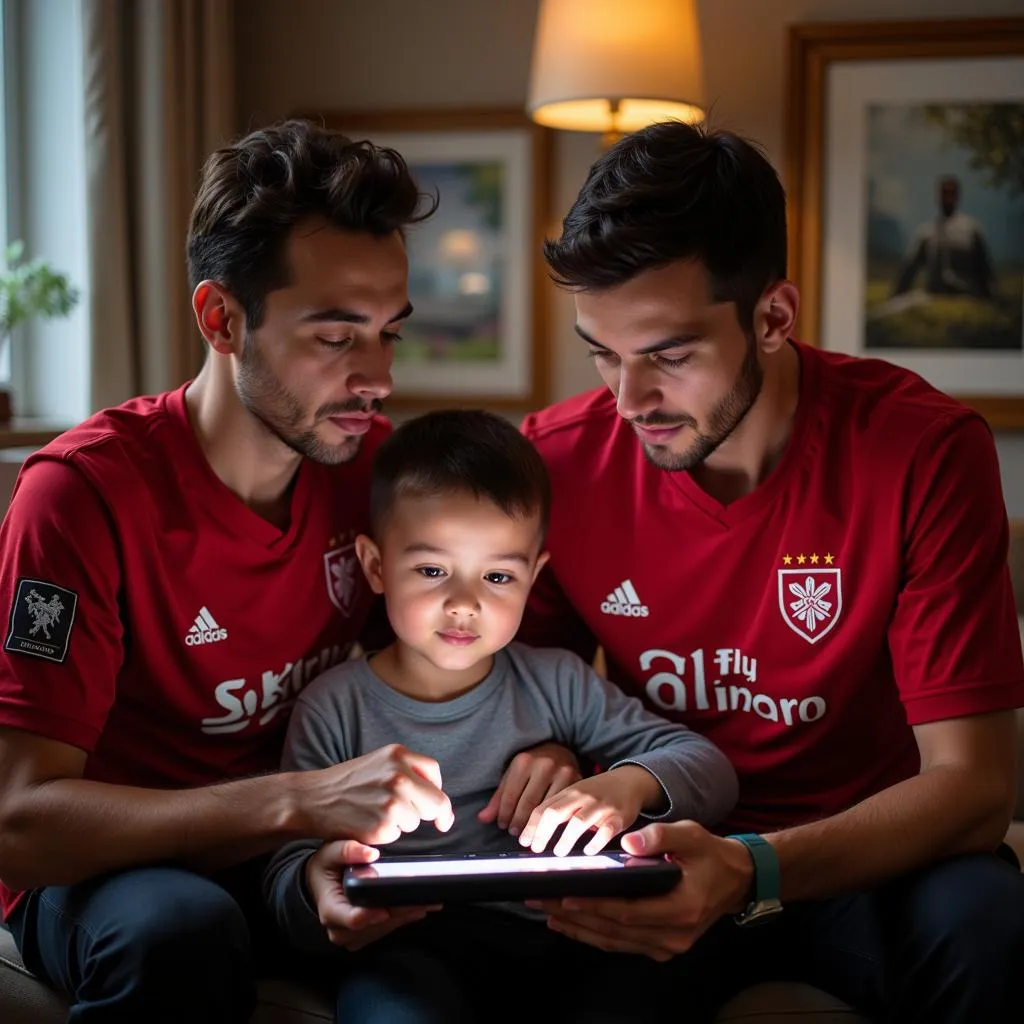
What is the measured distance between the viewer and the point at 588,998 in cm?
154

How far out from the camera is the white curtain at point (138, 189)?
131 inches

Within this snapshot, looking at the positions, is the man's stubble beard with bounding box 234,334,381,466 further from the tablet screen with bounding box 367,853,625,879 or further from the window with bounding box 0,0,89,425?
the window with bounding box 0,0,89,425

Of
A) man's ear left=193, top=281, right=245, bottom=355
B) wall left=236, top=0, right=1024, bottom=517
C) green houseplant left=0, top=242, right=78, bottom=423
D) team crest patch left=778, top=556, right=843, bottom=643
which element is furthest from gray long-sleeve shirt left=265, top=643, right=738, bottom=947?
wall left=236, top=0, right=1024, bottom=517

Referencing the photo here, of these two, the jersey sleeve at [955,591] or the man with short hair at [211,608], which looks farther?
the jersey sleeve at [955,591]

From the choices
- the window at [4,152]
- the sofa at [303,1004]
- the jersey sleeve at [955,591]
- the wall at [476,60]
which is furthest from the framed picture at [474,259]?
the sofa at [303,1004]

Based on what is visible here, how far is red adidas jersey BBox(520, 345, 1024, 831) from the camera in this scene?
171 cm

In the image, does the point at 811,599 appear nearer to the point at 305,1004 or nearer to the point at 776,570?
the point at 776,570

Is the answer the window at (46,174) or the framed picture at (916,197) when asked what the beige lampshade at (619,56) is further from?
the window at (46,174)

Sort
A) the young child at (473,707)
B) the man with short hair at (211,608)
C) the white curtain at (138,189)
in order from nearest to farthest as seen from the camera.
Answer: the man with short hair at (211,608) < the young child at (473,707) < the white curtain at (138,189)

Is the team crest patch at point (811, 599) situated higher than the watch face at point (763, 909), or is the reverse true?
the team crest patch at point (811, 599)

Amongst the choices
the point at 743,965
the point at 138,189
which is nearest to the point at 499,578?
the point at 743,965

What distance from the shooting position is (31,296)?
127 inches

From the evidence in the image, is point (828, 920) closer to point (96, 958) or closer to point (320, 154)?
point (96, 958)

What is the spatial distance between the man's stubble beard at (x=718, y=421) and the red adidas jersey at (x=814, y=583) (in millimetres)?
73
